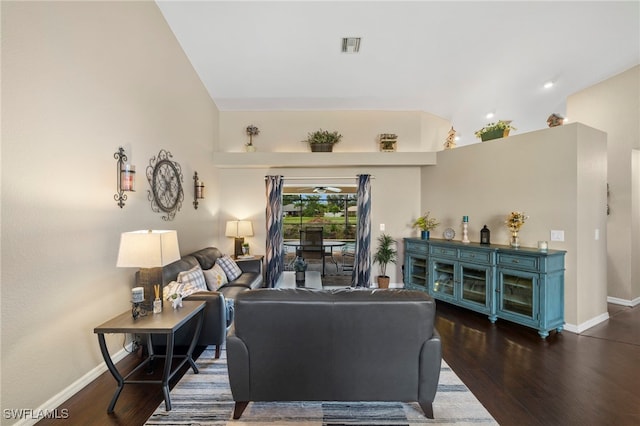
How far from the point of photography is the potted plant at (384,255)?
506 cm

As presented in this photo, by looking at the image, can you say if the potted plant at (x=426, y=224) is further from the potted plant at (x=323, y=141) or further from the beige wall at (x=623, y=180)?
the beige wall at (x=623, y=180)

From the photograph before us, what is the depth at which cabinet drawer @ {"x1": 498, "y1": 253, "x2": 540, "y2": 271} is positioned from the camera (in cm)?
326

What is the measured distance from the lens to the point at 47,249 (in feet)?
6.52

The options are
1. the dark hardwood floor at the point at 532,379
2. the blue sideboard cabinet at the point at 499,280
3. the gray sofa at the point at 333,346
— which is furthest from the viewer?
the blue sideboard cabinet at the point at 499,280

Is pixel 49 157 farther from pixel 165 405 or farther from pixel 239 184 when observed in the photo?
pixel 239 184

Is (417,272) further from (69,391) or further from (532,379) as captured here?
(69,391)

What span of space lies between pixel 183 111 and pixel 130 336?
3154 mm

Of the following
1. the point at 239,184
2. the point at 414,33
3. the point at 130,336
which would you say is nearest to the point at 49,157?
the point at 130,336

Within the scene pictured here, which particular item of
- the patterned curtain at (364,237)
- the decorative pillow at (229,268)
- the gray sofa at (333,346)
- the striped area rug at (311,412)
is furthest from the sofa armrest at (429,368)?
the patterned curtain at (364,237)

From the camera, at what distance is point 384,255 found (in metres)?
5.08

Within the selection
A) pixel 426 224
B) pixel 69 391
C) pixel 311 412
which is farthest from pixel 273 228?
pixel 311 412

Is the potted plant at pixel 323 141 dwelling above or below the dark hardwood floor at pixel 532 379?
above

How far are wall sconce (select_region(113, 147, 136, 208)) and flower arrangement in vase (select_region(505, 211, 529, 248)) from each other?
4837 millimetres

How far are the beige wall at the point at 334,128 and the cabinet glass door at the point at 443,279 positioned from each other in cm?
238
